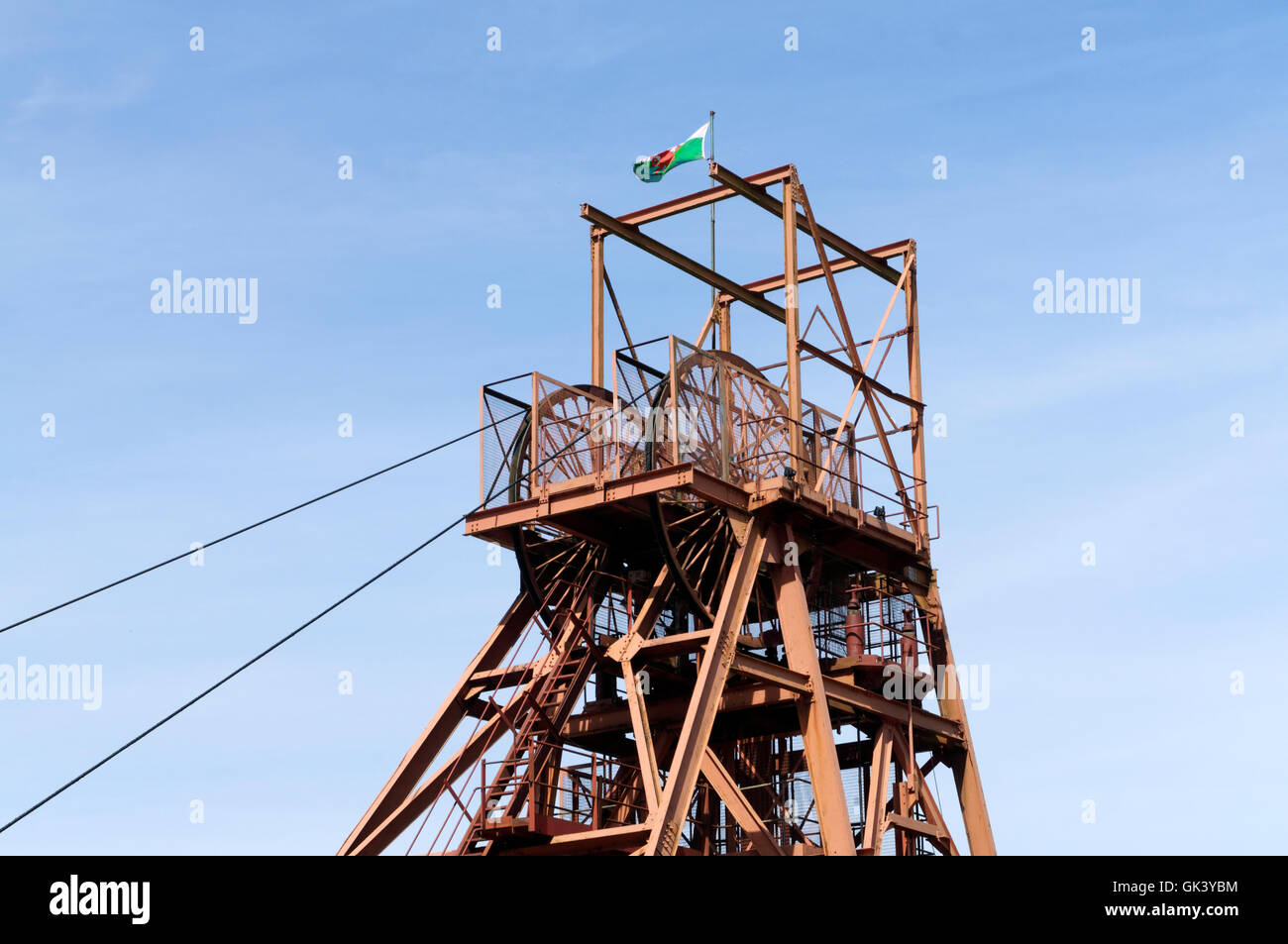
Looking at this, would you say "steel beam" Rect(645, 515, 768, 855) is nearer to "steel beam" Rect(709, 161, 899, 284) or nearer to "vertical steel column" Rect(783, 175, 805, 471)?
"vertical steel column" Rect(783, 175, 805, 471)

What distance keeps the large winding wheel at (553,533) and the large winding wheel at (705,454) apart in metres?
Answer: 1.77

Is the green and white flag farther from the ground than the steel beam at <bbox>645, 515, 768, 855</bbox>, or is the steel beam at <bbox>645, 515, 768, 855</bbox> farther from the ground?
the green and white flag

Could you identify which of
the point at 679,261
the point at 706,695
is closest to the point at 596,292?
the point at 679,261

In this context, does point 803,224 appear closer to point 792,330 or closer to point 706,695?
point 792,330

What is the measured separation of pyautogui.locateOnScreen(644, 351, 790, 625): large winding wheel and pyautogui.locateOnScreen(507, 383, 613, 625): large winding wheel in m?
1.77

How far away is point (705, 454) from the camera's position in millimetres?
42406

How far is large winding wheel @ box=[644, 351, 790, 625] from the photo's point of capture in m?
41.6

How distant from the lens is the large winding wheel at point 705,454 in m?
41.6

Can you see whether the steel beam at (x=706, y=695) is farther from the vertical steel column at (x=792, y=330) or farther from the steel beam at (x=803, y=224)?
the steel beam at (x=803, y=224)

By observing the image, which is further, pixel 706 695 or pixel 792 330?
pixel 792 330

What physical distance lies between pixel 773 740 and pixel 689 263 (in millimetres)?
10172

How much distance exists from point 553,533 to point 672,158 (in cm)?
775

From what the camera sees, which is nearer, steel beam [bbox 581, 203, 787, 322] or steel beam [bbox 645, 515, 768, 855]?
steel beam [bbox 645, 515, 768, 855]
